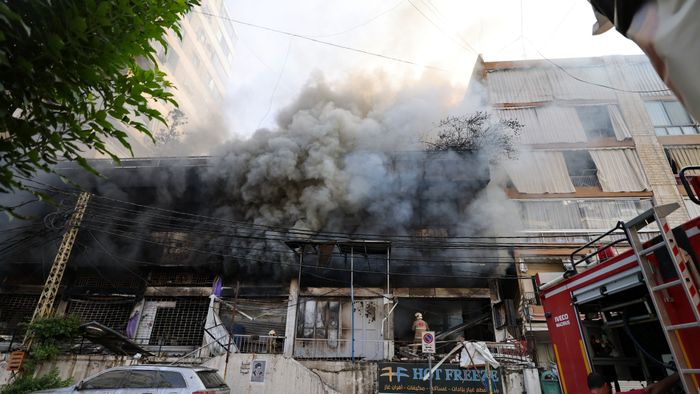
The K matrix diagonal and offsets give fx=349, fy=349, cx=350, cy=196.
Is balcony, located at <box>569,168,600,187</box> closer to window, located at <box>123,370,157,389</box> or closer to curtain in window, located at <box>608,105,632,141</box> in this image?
curtain in window, located at <box>608,105,632,141</box>

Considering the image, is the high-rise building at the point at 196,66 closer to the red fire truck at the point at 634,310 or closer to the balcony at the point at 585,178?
the balcony at the point at 585,178

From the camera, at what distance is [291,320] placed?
14.5 metres

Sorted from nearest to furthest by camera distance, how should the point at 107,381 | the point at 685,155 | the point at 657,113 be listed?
the point at 107,381 < the point at 685,155 < the point at 657,113

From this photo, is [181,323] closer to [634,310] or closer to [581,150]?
[634,310]

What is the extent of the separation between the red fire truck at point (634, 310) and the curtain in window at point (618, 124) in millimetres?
16086

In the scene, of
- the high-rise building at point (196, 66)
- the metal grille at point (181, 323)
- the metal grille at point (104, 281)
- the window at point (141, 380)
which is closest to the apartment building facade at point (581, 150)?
the window at point (141, 380)

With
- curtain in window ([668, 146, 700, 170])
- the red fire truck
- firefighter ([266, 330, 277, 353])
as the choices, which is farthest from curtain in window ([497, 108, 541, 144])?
firefighter ([266, 330, 277, 353])

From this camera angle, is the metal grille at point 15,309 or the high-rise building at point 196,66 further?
the high-rise building at point 196,66

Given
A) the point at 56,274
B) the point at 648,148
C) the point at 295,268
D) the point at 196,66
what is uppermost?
the point at 196,66

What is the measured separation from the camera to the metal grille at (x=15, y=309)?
52.3 feet

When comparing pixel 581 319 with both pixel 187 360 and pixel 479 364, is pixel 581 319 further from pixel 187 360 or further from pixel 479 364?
pixel 187 360

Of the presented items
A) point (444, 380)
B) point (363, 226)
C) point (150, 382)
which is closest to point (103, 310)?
point (150, 382)

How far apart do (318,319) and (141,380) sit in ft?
26.8

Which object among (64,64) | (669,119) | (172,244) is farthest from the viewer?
(669,119)
